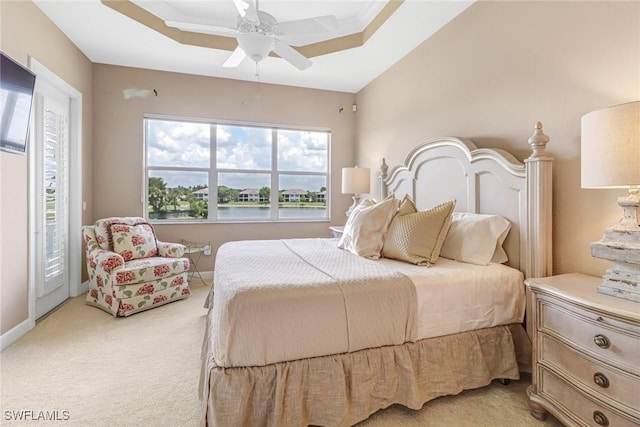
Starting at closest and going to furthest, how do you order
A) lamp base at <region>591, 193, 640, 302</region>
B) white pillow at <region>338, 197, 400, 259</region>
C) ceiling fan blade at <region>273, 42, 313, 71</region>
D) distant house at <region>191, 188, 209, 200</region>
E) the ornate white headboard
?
lamp base at <region>591, 193, 640, 302</region>, the ornate white headboard, white pillow at <region>338, 197, 400, 259</region>, ceiling fan blade at <region>273, 42, 313, 71</region>, distant house at <region>191, 188, 209, 200</region>

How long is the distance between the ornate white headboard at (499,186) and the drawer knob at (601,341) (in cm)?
59

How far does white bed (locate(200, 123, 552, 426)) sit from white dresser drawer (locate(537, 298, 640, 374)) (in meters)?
0.33

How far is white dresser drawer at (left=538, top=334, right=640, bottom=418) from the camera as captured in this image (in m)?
1.23

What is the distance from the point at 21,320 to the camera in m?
2.60

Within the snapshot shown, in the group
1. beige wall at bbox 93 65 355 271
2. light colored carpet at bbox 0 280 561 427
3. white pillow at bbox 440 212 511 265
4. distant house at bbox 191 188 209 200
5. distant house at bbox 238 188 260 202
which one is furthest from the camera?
distant house at bbox 238 188 260 202

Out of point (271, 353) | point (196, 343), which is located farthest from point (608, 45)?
point (196, 343)

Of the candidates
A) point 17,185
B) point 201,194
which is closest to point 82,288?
point 17,185

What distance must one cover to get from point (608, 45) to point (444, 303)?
5.56 ft

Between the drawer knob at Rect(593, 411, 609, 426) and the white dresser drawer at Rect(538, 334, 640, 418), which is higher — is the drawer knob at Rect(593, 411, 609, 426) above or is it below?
below

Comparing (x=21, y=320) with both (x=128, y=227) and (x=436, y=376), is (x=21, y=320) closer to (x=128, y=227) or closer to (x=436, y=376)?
(x=128, y=227)

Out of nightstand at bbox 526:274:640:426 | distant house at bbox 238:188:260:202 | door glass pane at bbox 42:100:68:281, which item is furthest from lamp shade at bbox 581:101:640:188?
door glass pane at bbox 42:100:68:281

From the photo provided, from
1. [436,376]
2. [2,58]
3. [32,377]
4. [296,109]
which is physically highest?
[296,109]

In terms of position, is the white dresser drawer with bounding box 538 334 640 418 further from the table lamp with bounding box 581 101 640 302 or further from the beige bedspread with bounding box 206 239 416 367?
the beige bedspread with bounding box 206 239 416 367

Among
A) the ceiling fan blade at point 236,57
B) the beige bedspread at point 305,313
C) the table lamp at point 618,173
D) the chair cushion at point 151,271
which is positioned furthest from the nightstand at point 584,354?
the chair cushion at point 151,271
